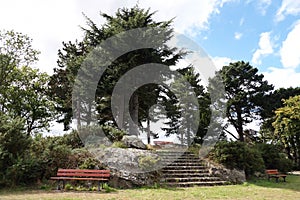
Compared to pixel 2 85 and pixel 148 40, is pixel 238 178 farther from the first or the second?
pixel 2 85

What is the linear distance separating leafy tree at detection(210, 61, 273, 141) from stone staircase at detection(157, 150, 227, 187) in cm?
1773

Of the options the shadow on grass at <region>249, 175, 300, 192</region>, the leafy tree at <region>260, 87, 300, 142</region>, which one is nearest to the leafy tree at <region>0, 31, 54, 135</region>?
the shadow on grass at <region>249, 175, 300, 192</region>

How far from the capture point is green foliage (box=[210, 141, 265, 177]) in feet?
41.7

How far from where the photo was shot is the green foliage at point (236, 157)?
1270cm

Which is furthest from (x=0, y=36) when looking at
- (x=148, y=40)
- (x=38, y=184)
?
(x=38, y=184)

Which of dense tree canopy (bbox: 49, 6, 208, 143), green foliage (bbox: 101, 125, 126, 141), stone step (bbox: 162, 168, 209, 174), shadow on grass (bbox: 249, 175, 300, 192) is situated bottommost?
shadow on grass (bbox: 249, 175, 300, 192)

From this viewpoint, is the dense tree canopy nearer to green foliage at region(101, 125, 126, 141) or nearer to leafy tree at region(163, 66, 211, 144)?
green foliage at region(101, 125, 126, 141)

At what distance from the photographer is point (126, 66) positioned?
1752cm

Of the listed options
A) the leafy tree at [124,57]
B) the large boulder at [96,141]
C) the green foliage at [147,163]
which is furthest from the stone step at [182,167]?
the leafy tree at [124,57]

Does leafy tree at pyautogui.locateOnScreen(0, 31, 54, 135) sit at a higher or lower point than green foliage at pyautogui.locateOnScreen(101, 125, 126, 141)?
higher

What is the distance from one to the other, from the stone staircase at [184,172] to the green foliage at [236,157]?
927mm

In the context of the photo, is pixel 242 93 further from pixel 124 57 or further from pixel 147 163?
pixel 147 163

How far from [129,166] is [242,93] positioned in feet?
73.7

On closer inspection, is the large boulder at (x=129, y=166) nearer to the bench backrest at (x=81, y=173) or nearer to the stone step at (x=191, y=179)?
the stone step at (x=191, y=179)
